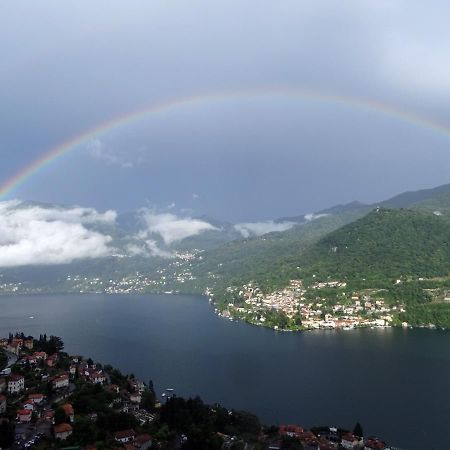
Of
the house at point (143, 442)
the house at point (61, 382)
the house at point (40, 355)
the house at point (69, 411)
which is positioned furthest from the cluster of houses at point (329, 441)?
the house at point (40, 355)

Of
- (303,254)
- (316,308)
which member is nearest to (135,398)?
(316,308)

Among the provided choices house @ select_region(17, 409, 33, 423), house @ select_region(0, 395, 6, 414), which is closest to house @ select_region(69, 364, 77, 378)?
house @ select_region(0, 395, 6, 414)

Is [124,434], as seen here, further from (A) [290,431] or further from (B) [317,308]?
(B) [317,308]

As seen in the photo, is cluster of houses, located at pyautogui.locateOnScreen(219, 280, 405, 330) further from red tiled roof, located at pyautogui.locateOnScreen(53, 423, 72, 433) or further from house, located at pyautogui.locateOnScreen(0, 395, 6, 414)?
red tiled roof, located at pyautogui.locateOnScreen(53, 423, 72, 433)

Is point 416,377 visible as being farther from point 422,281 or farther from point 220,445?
point 422,281

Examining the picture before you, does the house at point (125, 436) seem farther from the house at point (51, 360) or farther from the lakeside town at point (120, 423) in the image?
the house at point (51, 360)

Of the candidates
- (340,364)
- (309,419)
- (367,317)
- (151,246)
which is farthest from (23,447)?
(151,246)
